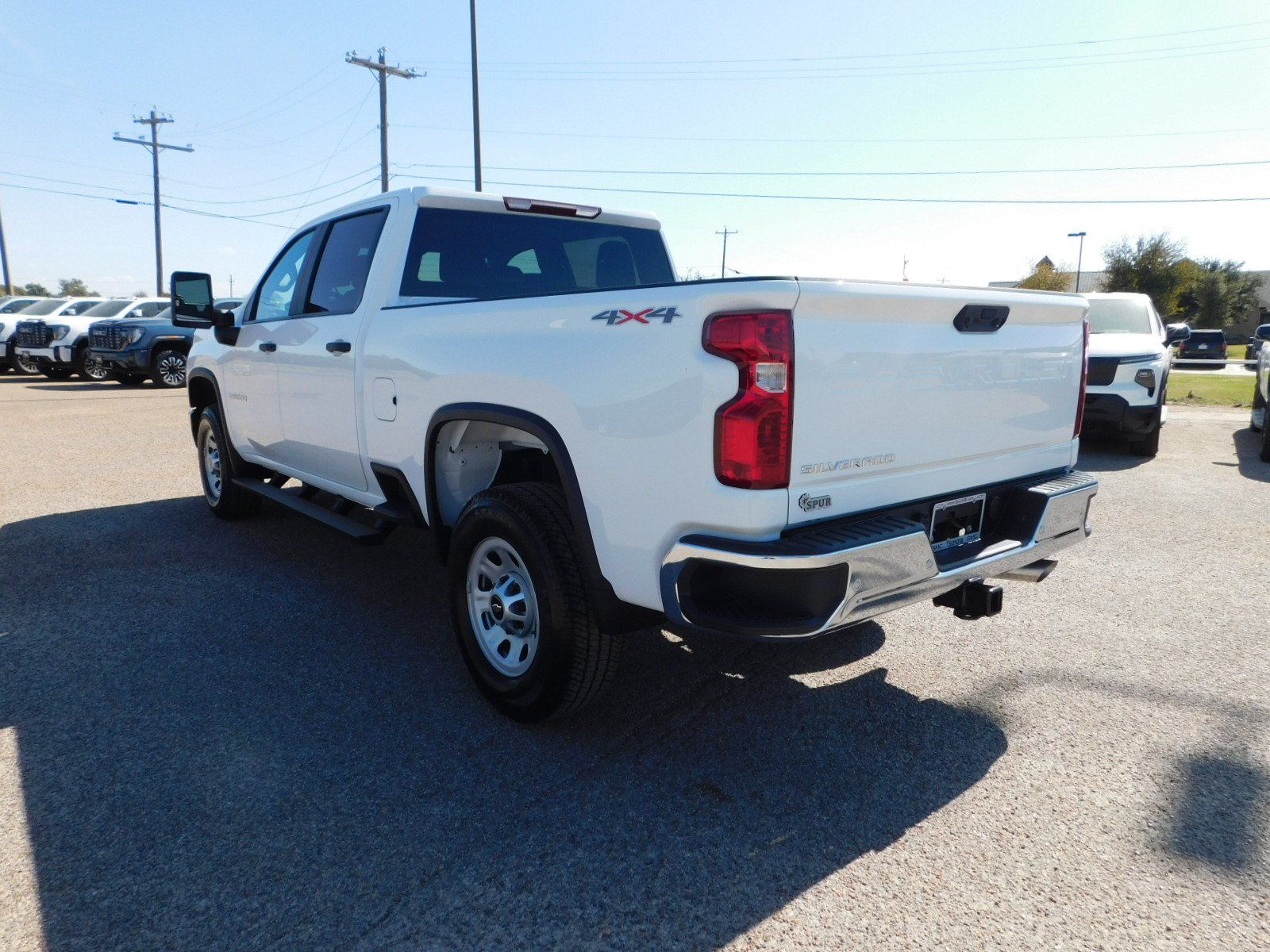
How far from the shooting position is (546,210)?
450cm

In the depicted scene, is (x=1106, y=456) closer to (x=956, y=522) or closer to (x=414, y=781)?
(x=956, y=522)

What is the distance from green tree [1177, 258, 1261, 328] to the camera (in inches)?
2182

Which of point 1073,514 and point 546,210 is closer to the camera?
point 1073,514

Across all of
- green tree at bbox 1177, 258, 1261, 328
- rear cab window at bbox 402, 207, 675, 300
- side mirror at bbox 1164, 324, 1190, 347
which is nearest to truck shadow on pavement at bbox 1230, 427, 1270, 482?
side mirror at bbox 1164, 324, 1190, 347

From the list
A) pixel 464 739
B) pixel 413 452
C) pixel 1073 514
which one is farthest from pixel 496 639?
pixel 1073 514

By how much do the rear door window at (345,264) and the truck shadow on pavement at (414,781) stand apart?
5.29 ft

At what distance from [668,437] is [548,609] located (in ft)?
2.70

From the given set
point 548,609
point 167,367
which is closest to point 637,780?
point 548,609

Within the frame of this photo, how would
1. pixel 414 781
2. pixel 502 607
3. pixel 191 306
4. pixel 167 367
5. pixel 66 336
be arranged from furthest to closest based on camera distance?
pixel 66 336, pixel 167 367, pixel 191 306, pixel 502 607, pixel 414 781

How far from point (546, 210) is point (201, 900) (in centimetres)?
342

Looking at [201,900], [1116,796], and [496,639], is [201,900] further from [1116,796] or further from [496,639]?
[1116,796]

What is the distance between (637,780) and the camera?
9.46 feet

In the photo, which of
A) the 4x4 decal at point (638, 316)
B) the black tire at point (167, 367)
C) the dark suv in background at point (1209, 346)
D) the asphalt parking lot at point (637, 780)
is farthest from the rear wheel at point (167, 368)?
the dark suv in background at point (1209, 346)

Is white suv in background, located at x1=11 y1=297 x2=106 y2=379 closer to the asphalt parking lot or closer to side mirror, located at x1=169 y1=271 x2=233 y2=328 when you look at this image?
side mirror, located at x1=169 y1=271 x2=233 y2=328
